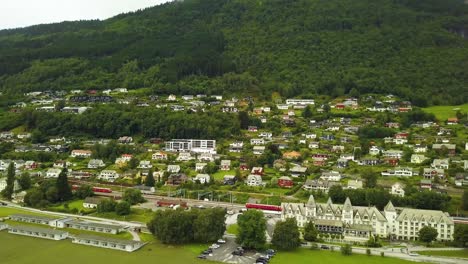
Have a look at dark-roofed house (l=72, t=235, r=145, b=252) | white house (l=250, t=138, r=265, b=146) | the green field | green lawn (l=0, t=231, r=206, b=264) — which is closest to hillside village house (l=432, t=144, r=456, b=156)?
the green field

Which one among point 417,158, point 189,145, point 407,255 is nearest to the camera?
point 407,255

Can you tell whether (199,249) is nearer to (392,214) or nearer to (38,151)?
(392,214)

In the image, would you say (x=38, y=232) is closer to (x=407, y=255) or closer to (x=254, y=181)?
(x=254, y=181)

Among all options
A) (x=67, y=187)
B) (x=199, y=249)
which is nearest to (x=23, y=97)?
(x=67, y=187)

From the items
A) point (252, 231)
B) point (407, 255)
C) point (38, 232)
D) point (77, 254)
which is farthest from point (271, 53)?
point (77, 254)

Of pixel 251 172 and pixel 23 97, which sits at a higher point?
pixel 23 97

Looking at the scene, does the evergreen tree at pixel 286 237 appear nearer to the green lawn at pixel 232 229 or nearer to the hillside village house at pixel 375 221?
the green lawn at pixel 232 229

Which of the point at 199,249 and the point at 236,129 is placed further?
the point at 236,129
